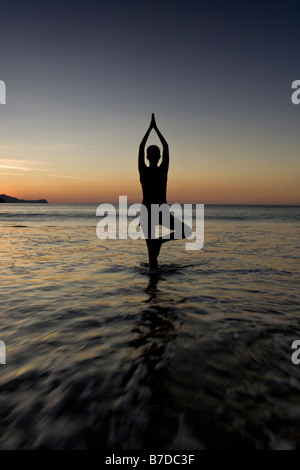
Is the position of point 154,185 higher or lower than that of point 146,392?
higher

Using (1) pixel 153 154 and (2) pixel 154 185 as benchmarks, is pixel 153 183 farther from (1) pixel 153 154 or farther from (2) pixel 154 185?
(1) pixel 153 154

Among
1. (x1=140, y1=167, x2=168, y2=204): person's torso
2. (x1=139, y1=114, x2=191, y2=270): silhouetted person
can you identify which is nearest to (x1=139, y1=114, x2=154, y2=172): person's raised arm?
(x1=139, y1=114, x2=191, y2=270): silhouetted person

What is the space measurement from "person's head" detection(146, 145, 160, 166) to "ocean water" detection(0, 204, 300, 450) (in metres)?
3.33

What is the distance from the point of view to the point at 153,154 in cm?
715

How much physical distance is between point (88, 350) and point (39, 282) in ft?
12.6

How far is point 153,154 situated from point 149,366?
548 centimetres

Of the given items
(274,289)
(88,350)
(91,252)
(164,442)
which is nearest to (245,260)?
(274,289)

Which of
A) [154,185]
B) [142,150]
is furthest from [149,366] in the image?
[142,150]

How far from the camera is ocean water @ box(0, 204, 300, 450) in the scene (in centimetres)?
221

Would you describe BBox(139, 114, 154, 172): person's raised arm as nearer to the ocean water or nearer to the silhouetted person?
the silhouetted person

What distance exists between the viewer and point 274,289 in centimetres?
623

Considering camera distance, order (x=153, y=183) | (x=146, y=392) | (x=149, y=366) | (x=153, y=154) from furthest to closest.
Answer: (x=153, y=183) → (x=153, y=154) → (x=149, y=366) → (x=146, y=392)
